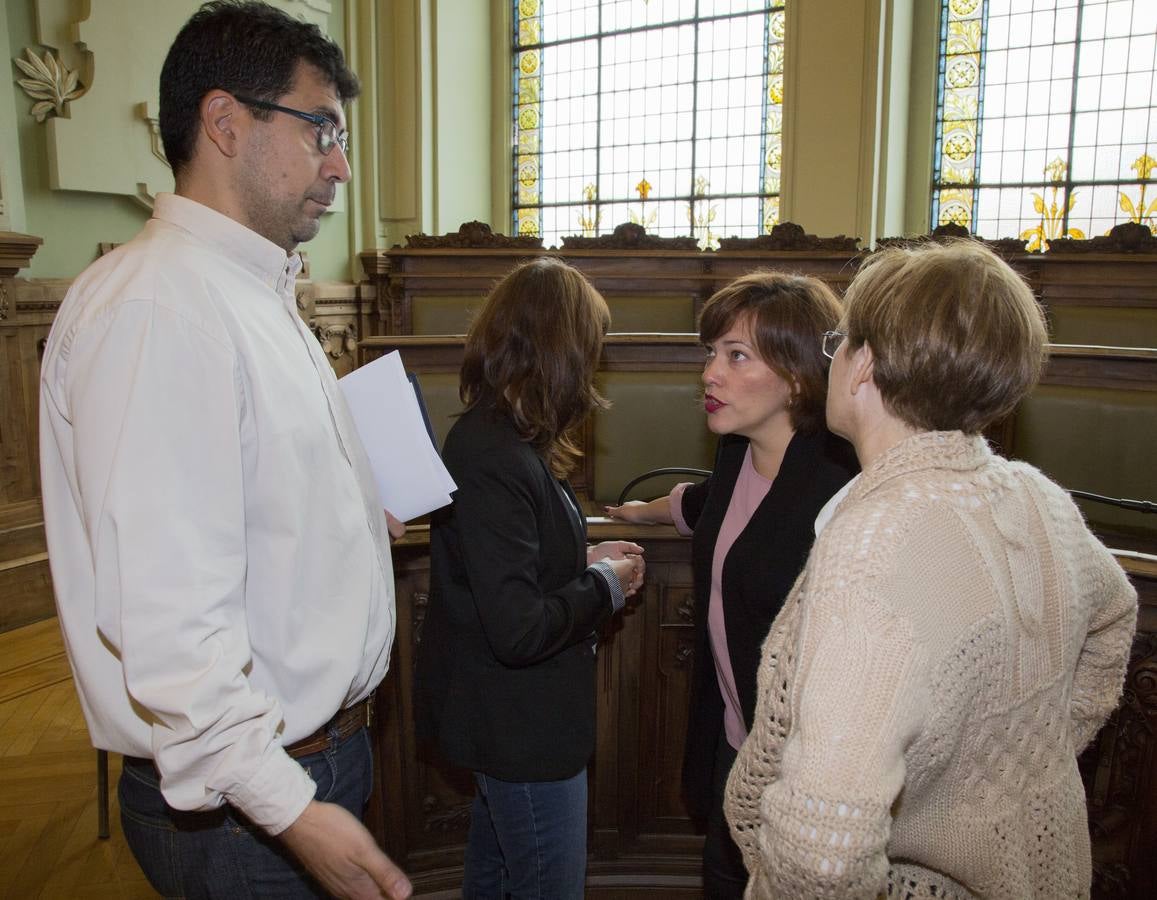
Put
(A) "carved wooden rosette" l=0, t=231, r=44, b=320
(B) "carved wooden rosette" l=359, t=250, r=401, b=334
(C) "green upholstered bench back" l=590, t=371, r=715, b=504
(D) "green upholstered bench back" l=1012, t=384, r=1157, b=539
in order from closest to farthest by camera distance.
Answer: (D) "green upholstered bench back" l=1012, t=384, r=1157, b=539 < (C) "green upholstered bench back" l=590, t=371, r=715, b=504 < (A) "carved wooden rosette" l=0, t=231, r=44, b=320 < (B) "carved wooden rosette" l=359, t=250, r=401, b=334

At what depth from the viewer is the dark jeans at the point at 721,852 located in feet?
5.11

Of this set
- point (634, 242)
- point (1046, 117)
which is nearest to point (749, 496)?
point (634, 242)

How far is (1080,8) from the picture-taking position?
5977mm

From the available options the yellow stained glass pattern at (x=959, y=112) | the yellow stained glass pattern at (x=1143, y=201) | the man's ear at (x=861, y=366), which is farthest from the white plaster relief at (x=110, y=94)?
the yellow stained glass pattern at (x=1143, y=201)

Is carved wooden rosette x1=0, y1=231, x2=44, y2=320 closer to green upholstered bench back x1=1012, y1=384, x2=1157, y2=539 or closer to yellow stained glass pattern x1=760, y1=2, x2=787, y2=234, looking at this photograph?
green upholstered bench back x1=1012, y1=384, x2=1157, y2=539

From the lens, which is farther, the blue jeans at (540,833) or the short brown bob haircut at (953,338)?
the blue jeans at (540,833)

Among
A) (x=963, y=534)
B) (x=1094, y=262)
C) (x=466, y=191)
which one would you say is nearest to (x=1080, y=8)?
(x=1094, y=262)

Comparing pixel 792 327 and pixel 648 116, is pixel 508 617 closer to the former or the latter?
pixel 792 327

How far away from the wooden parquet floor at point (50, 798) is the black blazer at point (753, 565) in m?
1.67

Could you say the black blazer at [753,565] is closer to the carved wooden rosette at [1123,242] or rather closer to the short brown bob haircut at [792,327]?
the short brown bob haircut at [792,327]

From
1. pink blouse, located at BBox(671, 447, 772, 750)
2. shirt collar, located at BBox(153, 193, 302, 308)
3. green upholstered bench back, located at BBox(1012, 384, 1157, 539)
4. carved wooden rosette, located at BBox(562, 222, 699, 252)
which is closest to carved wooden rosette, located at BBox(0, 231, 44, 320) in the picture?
carved wooden rosette, located at BBox(562, 222, 699, 252)

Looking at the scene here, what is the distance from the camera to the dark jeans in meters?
1.56

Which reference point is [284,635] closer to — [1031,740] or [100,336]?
[100,336]

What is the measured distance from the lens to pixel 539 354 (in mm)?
1413
